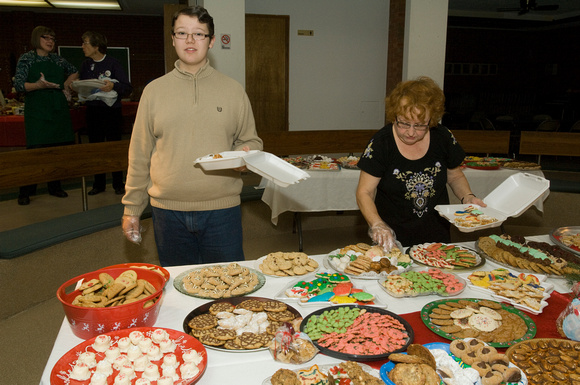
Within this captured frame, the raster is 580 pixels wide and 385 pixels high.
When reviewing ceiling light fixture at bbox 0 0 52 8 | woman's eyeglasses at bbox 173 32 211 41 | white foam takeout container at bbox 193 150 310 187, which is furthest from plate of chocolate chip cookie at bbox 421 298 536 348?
ceiling light fixture at bbox 0 0 52 8

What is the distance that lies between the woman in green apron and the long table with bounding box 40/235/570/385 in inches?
139

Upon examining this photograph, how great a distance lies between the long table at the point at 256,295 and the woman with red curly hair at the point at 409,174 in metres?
0.41

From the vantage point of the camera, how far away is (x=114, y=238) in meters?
3.64

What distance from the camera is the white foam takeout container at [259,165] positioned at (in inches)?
70.5

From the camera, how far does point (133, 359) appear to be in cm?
117

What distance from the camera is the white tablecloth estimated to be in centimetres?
400

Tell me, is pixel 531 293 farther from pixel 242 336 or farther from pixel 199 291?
pixel 199 291

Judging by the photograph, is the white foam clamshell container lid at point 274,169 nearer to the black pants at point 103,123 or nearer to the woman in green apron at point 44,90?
the woman in green apron at point 44,90

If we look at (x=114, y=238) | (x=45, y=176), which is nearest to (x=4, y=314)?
(x=114, y=238)

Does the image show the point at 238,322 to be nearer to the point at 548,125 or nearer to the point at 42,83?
the point at 42,83

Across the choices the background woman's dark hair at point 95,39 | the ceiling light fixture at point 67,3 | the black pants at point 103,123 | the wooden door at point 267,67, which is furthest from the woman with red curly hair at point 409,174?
the ceiling light fixture at point 67,3

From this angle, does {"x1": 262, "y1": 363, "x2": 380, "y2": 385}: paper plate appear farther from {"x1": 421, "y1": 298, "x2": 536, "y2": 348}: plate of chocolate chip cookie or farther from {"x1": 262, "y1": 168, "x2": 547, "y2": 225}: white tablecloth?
{"x1": 262, "y1": 168, "x2": 547, "y2": 225}: white tablecloth

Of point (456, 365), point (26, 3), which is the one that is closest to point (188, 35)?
point (456, 365)

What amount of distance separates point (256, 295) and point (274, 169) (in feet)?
1.72
